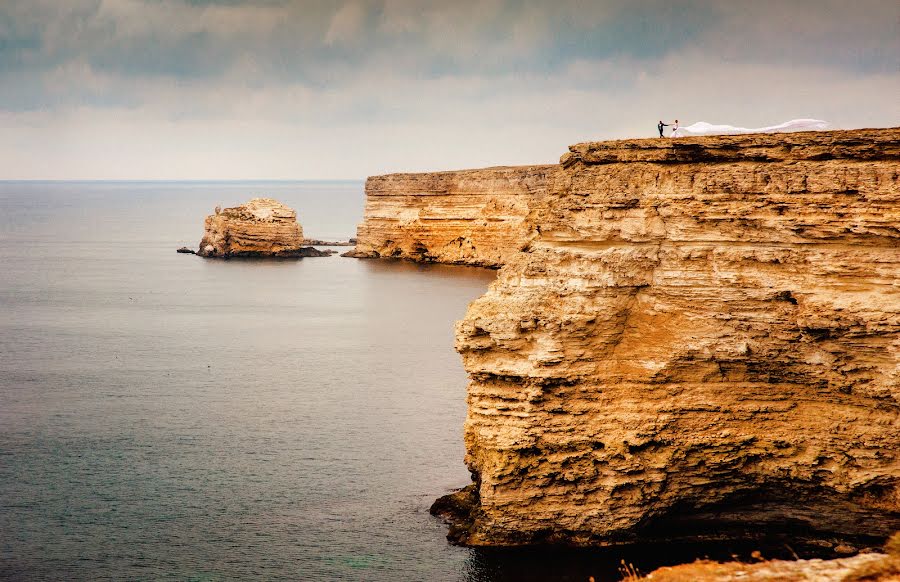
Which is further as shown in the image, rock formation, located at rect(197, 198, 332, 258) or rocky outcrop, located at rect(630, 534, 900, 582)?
rock formation, located at rect(197, 198, 332, 258)

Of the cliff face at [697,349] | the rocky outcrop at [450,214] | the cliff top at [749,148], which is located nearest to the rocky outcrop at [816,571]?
the cliff face at [697,349]

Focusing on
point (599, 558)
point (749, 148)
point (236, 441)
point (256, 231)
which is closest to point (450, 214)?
point (256, 231)

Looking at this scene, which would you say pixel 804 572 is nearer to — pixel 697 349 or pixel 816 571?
pixel 816 571

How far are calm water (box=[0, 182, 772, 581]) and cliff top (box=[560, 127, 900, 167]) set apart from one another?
9580mm

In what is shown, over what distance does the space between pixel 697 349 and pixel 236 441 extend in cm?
1858

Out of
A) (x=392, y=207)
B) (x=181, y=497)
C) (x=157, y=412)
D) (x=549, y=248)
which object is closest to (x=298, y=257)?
(x=392, y=207)

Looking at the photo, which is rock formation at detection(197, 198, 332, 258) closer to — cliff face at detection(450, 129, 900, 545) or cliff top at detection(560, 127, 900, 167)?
cliff face at detection(450, 129, 900, 545)

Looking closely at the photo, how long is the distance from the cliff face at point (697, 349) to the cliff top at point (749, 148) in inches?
1.5

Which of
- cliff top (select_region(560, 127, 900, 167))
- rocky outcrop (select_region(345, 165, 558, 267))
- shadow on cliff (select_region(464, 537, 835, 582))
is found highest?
cliff top (select_region(560, 127, 900, 167))

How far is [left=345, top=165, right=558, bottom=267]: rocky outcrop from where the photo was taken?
295 feet

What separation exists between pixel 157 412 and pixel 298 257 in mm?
69852

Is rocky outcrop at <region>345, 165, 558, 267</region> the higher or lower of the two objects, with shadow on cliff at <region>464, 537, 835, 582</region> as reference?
higher

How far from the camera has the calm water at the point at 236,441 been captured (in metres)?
23.7

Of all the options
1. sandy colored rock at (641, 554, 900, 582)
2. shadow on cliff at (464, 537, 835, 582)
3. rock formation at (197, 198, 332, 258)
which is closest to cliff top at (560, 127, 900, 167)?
shadow on cliff at (464, 537, 835, 582)
